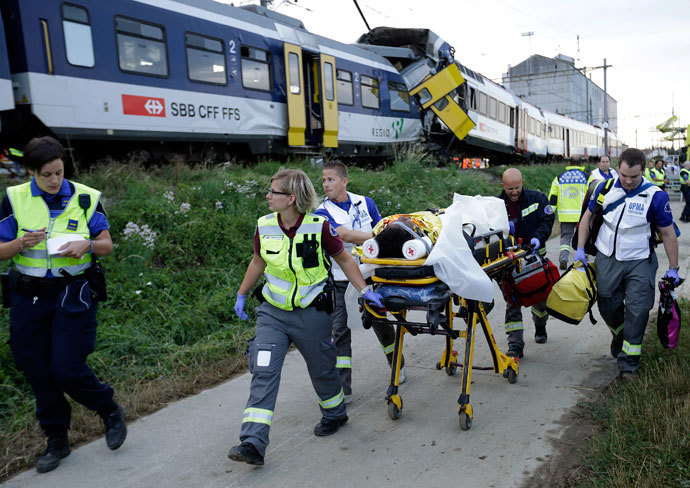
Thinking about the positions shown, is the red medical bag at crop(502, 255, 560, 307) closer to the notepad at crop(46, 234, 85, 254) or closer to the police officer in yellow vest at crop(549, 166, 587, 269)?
the notepad at crop(46, 234, 85, 254)

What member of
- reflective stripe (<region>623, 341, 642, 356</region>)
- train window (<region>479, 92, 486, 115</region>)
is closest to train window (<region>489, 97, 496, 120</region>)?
train window (<region>479, 92, 486, 115</region>)

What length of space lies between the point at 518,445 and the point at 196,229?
5.12m

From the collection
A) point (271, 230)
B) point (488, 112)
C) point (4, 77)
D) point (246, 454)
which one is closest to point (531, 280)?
point (271, 230)

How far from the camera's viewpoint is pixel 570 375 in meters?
4.79

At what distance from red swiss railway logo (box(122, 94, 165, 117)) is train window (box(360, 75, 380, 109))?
688 centimetres

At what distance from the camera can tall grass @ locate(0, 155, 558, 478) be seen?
4.48 meters

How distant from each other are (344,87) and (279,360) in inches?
497

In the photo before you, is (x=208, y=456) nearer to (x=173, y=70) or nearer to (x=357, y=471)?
(x=357, y=471)

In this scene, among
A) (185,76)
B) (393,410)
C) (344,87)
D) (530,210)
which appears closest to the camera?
(393,410)

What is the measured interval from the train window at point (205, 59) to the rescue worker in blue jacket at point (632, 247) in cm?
833

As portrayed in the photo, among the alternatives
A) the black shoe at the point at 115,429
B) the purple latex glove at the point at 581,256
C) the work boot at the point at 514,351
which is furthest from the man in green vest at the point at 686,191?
the black shoe at the point at 115,429

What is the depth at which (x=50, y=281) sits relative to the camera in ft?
11.2

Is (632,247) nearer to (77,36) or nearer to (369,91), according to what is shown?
(77,36)

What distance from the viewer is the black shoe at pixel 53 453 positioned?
11.5 ft
